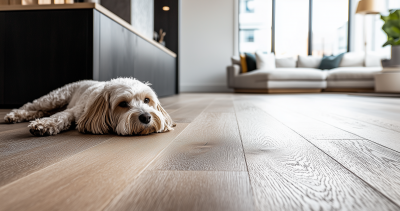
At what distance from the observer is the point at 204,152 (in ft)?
2.93

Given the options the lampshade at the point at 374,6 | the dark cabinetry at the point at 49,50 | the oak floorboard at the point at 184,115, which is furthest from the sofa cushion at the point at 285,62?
the dark cabinetry at the point at 49,50

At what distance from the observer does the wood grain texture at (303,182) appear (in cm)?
49

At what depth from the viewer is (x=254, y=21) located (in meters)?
8.43

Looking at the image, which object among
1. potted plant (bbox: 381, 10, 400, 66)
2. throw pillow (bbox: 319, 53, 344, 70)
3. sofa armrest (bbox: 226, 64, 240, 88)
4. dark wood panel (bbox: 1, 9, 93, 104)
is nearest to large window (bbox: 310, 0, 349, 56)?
throw pillow (bbox: 319, 53, 344, 70)

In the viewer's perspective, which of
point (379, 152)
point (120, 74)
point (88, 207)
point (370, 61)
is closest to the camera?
point (88, 207)

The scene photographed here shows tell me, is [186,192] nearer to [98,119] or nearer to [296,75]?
[98,119]

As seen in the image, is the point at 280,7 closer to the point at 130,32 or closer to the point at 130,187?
the point at 130,32

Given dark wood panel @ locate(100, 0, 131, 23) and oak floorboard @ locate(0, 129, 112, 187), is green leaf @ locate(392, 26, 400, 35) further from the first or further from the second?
oak floorboard @ locate(0, 129, 112, 187)

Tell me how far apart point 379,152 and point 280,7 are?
325 inches

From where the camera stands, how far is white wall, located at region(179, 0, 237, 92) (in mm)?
8328

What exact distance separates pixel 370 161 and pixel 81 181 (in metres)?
0.75

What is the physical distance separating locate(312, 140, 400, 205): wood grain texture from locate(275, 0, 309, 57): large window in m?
7.87

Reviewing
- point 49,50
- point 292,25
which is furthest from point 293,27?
point 49,50

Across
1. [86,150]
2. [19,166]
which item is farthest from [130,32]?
[19,166]
